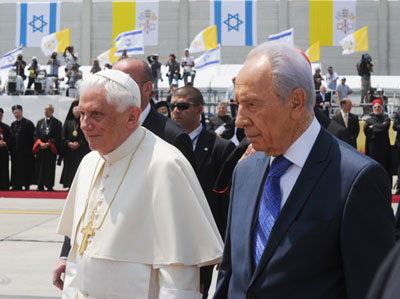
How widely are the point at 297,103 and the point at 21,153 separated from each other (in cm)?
1485

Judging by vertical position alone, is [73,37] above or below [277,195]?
above

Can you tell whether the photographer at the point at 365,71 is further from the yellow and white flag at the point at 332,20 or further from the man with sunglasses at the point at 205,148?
the man with sunglasses at the point at 205,148

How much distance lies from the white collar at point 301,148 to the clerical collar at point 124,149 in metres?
0.96

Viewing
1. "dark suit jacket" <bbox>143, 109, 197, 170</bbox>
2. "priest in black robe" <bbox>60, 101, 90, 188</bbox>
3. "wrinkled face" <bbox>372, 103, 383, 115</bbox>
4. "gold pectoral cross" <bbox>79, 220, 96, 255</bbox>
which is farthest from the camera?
"wrinkled face" <bbox>372, 103, 383, 115</bbox>

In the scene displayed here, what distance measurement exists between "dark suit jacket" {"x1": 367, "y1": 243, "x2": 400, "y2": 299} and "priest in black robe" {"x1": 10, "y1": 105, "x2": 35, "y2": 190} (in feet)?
51.8

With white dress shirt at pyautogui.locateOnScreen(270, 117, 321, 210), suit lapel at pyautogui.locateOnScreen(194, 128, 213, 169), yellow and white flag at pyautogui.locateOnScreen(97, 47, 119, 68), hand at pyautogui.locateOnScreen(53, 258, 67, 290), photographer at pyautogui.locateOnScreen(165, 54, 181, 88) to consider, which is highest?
yellow and white flag at pyautogui.locateOnScreen(97, 47, 119, 68)

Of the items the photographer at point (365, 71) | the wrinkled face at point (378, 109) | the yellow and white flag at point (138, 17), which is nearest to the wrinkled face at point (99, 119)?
the wrinkled face at point (378, 109)

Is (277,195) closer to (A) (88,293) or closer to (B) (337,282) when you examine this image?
(B) (337,282)

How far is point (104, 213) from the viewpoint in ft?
10.3

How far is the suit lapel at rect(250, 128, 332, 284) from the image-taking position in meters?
2.30

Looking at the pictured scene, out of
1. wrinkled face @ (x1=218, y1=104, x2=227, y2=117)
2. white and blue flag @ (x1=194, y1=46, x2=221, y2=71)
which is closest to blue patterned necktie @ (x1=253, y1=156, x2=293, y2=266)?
wrinkled face @ (x1=218, y1=104, x2=227, y2=117)

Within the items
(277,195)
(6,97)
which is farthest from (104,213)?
(6,97)

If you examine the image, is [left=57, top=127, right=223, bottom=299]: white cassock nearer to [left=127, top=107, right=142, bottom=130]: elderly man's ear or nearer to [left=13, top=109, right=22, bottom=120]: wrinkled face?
[left=127, top=107, right=142, bottom=130]: elderly man's ear

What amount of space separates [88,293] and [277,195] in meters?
1.06
